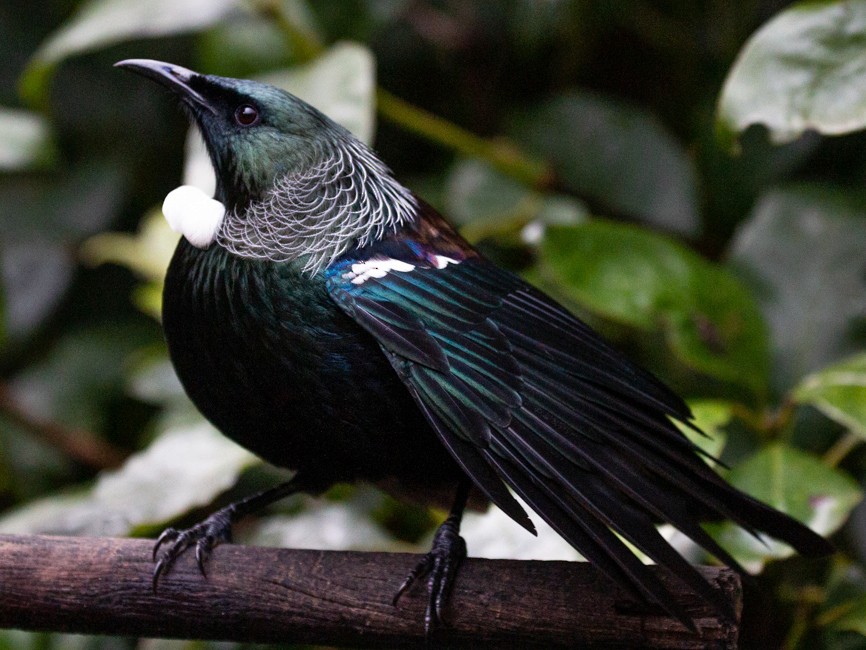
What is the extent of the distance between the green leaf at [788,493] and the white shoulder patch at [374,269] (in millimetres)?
589

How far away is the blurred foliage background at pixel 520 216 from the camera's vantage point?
165 cm

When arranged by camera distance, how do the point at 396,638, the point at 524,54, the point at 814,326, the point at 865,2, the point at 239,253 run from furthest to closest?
the point at 524,54
the point at 814,326
the point at 865,2
the point at 239,253
the point at 396,638

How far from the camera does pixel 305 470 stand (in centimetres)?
146

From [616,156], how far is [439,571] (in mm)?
1457

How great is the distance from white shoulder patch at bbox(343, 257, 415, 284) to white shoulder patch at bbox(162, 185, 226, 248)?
0.20 meters

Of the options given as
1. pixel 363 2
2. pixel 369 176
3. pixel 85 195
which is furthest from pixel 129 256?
pixel 369 176

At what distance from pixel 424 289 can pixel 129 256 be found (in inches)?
48.3

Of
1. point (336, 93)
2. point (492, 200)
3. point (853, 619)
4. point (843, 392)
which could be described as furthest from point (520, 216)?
point (853, 619)

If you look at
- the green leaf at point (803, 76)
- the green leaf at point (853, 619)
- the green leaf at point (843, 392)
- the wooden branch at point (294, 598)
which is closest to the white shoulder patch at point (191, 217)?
the wooden branch at point (294, 598)

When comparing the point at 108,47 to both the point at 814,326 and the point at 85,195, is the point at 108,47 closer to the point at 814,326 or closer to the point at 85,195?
the point at 85,195

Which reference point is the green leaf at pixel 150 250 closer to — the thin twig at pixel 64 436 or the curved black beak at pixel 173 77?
the thin twig at pixel 64 436

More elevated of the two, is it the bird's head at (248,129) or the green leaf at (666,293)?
the green leaf at (666,293)

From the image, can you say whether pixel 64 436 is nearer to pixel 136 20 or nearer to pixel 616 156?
pixel 136 20

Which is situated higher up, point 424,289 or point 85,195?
point 85,195
